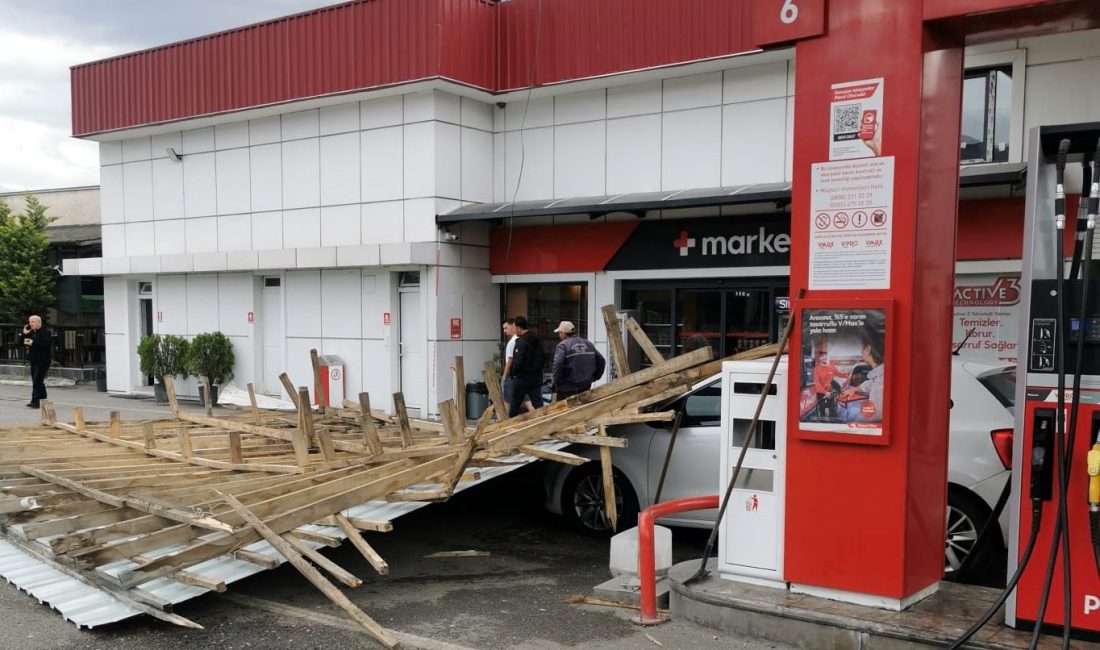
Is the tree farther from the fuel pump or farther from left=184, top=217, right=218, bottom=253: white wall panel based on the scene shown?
the fuel pump

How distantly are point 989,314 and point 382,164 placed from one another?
10.2 metres

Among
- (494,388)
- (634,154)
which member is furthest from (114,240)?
(494,388)

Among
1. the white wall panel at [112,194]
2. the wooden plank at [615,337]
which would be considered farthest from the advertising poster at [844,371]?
the white wall panel at [112,194]

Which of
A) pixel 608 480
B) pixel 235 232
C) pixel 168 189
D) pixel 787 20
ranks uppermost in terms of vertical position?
pixel 168 189

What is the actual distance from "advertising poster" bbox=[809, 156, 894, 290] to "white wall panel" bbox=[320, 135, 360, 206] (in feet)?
39.5

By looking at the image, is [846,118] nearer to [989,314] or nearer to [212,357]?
[989,314]

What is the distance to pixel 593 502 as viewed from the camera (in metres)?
8.09

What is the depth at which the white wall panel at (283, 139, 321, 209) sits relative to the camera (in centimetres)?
1675

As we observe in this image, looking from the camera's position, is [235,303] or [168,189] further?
[168,189]

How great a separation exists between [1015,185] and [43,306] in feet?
84.9

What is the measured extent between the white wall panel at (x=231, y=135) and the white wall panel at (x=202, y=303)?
2834 millimetres

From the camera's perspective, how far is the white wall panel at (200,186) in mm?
18484

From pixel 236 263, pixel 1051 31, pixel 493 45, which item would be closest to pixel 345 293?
pixel 236 263

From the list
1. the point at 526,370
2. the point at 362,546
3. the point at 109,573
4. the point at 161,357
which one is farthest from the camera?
the point at 161,357
